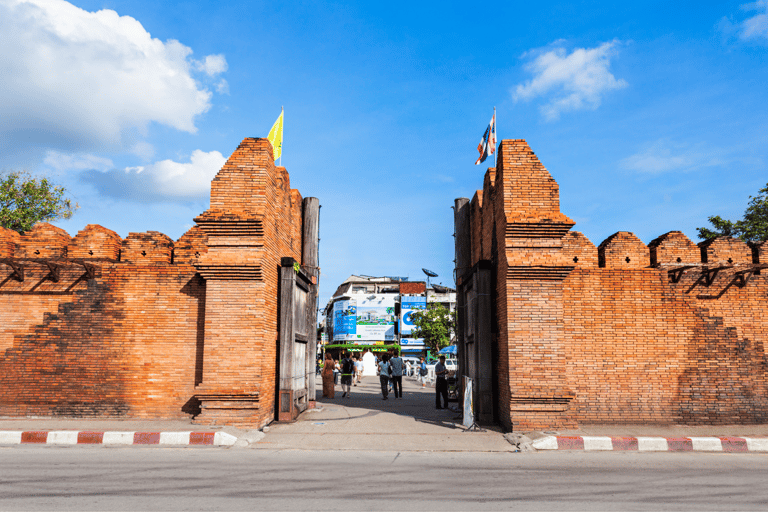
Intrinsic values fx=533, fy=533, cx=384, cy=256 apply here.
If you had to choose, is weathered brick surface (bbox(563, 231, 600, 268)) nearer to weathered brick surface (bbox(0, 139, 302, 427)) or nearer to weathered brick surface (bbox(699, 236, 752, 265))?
weathered brick surface (bbox(699, 236, 752, 265))

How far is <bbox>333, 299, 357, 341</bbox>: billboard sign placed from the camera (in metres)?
63.9

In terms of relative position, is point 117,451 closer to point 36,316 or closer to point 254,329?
point 254,329

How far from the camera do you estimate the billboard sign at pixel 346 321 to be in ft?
210

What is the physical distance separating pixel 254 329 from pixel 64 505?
5.13 m

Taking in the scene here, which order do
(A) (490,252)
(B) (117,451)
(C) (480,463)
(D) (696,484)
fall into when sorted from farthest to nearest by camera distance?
(A) (490,252) < (B) (117,451) < (C) (480,463) < (D) (696,484)

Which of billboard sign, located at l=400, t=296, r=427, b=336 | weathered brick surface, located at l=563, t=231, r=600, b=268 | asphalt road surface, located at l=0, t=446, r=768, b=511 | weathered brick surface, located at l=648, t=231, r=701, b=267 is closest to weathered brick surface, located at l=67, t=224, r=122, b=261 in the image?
asphalt road surface, located at l=0, t=446, r=768, b=511

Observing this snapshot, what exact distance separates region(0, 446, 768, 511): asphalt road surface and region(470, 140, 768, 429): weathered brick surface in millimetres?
2032

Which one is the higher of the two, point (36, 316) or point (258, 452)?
point (36, 316)

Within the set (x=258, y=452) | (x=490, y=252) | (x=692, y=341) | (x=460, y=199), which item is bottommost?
(x=258, y=452)

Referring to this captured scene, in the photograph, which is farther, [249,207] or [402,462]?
[249,207]

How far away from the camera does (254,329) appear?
10.3 metres

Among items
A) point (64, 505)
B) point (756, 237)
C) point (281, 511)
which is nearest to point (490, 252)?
point (281, 511)

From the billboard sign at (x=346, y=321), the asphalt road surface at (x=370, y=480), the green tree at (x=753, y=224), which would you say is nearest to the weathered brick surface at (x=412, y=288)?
the billboard sign at (x=346, y=321)

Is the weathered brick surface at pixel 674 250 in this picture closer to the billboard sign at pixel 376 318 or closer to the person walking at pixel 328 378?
the person walking at pixel 328 378
